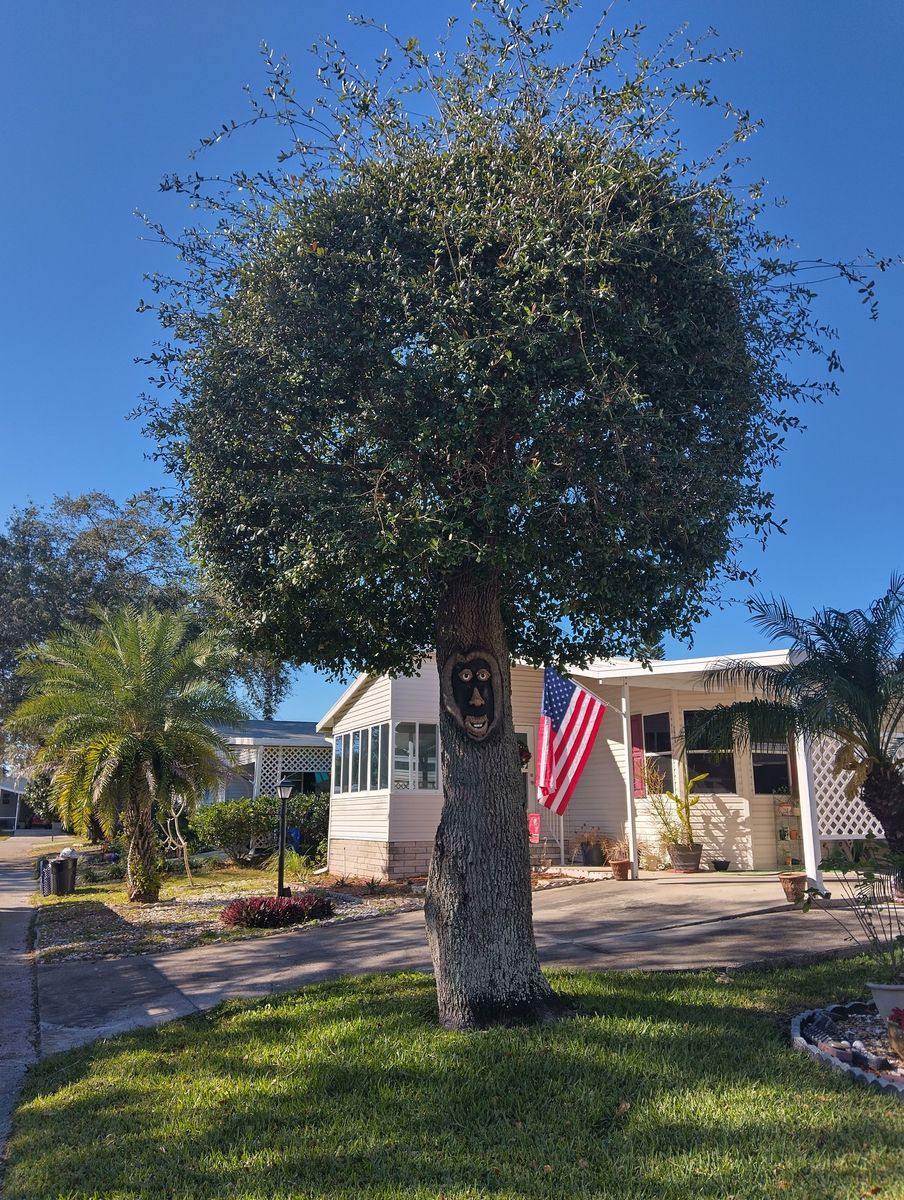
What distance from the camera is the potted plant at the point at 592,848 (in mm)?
16750

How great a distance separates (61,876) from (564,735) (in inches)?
421

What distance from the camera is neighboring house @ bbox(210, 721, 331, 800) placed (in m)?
27.1

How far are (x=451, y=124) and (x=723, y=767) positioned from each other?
11.8 metres

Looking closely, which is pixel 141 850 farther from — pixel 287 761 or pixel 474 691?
pixel 287 761

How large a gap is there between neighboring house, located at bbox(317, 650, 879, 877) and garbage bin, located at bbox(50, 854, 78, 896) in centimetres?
549

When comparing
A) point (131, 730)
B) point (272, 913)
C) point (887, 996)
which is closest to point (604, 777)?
point (272, 913)

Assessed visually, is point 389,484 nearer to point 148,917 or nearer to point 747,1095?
point 747,1095

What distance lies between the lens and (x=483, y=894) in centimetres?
638

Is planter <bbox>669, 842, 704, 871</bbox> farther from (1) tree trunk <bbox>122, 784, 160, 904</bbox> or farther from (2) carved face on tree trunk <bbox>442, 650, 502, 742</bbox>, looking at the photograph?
(2) carved face on tree trunk <bbox>442, 650, 502, 742</bbox>

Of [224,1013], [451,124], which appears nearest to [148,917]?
[224,1013]

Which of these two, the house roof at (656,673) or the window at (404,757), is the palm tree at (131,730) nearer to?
the window at (404,757)

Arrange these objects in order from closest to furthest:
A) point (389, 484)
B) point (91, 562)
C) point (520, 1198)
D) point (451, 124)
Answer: point (520, 1198) < point (389, 484) < point (451, 124) < point (91, 562)

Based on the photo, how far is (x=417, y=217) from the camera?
6746 mm

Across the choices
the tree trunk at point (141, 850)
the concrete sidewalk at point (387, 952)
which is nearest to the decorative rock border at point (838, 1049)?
the concrete sidewalk at point (387, 952)
